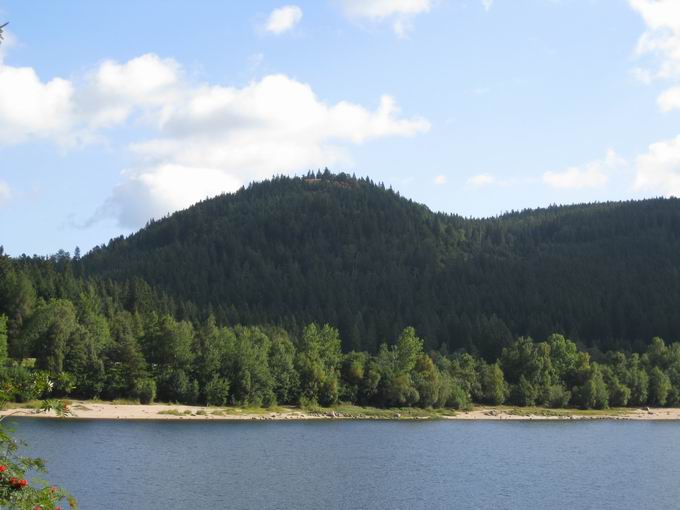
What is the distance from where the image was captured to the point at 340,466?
244ft

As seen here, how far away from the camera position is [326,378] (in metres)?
130

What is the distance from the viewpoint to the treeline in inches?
4437

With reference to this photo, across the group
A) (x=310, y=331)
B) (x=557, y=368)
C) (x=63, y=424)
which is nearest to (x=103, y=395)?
(x=63, y=424)

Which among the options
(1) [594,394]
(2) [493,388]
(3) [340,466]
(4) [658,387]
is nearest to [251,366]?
(2) [493,388]

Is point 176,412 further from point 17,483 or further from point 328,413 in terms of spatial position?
point 17,483

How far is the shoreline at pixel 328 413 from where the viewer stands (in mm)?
103875

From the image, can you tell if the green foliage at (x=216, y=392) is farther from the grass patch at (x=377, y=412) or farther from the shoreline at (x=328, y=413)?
the grass patch at (x=377, y=412)

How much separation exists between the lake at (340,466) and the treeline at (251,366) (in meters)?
14.6

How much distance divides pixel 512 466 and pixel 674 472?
1514 cm

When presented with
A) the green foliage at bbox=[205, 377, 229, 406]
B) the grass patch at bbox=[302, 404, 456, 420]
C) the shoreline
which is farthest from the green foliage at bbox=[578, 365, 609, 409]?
the green foliage at bbox=[205, 377, 229, 406]

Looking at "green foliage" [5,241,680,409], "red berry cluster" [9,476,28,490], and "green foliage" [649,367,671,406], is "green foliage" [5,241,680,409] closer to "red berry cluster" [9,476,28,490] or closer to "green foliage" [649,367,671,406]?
"green foliage" [649,367,671,406]

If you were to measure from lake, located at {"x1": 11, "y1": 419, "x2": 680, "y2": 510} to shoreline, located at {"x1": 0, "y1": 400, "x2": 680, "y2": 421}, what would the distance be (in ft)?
18.3

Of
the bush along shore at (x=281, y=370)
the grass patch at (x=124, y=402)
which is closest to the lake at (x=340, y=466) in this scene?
the grass patch at (x=124, y=402)

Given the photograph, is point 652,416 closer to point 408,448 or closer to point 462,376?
point 462,376
